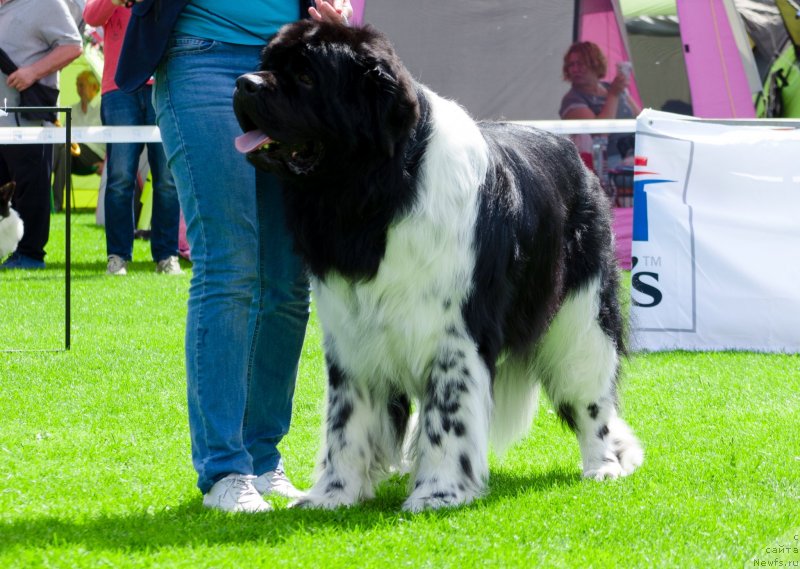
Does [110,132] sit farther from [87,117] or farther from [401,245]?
[87,117]

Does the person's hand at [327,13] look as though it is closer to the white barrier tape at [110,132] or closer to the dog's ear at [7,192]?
the white barrier tape at [110,132]

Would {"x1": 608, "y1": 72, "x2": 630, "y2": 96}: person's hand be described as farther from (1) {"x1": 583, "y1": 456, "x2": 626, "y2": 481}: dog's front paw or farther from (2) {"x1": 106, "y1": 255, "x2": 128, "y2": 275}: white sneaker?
(1) {"x1": 583, "y1": 456, "x2": 626, "y2": 481}: dog's front paw

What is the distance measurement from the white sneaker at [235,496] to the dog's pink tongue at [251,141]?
0.98m

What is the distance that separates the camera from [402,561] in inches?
112

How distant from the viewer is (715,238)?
6.16 meters

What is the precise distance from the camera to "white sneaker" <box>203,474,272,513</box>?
10.8ft

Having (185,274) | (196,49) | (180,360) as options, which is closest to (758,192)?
(180,360)

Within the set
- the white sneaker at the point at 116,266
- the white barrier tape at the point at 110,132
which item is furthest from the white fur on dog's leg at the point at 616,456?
the white sneaker at the point at 116,266

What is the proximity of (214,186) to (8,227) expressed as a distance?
6487 millimetres

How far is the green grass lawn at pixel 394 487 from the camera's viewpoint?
2.92m

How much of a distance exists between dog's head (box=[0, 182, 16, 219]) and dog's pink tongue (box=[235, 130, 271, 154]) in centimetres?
633

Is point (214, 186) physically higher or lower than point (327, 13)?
lower

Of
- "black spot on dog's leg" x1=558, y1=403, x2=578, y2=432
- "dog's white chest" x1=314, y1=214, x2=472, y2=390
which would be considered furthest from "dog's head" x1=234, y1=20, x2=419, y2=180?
"black spot on dog's leg" x1=558, y1=403, x2=578, y2=432

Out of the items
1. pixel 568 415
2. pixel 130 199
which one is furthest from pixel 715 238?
pixel 130 199
